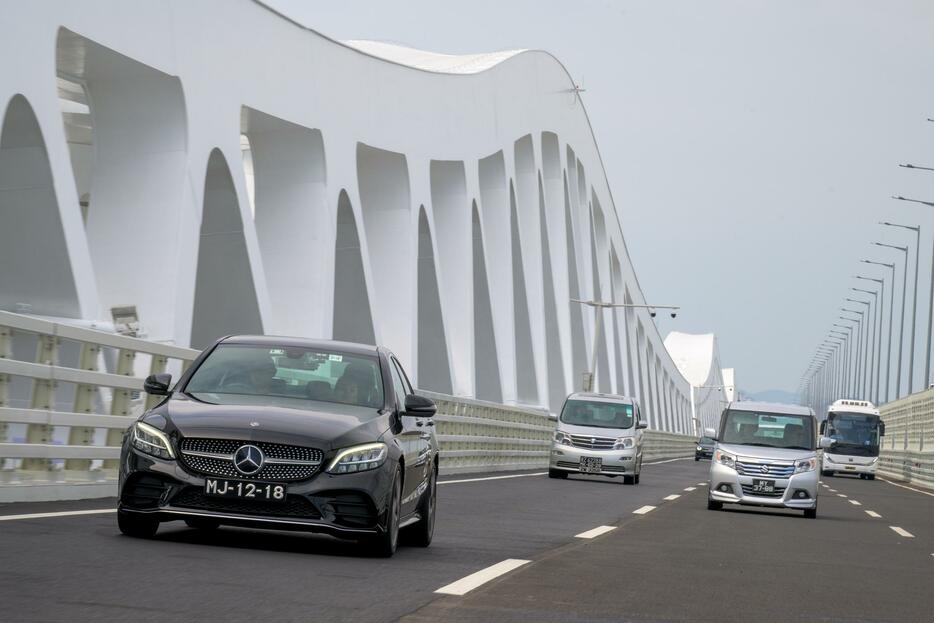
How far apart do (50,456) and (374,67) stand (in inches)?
928

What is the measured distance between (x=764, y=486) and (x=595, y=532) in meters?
7.71

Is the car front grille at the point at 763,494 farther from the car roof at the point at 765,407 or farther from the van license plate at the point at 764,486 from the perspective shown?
the car roof at the point at 765,407

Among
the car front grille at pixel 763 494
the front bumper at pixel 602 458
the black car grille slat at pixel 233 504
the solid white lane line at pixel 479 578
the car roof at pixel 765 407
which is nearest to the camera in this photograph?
the solid white lane line at pixel 479 578

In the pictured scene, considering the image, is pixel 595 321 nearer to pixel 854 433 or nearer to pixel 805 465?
pixel 854 433

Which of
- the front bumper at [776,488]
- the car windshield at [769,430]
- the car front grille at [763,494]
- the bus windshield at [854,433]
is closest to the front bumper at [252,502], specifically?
the front bumper at [776,488]

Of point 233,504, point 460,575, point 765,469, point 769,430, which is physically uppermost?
point 769,430

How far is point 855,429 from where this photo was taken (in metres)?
60.2

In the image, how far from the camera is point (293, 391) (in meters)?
10.1

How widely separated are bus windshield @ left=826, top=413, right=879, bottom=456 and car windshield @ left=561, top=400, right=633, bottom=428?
2874cm

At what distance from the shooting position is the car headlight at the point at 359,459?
30.1 feet

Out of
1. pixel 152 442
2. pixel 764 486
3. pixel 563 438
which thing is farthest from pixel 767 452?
pixel 152 442

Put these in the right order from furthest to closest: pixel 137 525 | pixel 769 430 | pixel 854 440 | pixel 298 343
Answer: pixel 854 440, pixel 769 430, pixel 298 343, pixel 137 525

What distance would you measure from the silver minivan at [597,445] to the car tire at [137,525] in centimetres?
2130

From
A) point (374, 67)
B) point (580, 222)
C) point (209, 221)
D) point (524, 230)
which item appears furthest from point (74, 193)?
point (580, 222)
